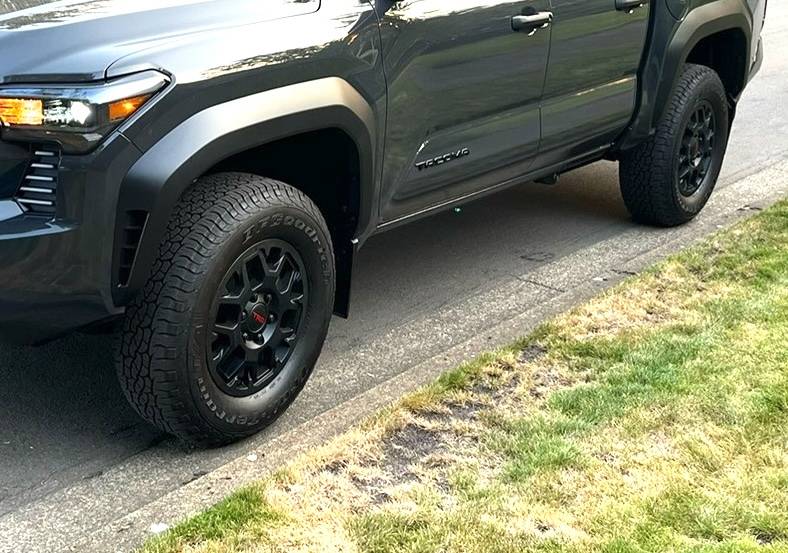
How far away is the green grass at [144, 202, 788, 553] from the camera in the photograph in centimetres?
290

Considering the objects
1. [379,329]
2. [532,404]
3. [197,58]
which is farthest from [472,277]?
→ [197,58]

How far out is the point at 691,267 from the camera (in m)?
4.99

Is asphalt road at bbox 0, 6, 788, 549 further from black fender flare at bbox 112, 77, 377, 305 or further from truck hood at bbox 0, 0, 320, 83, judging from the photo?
truck hood at bbox 0, 0, 320, 83

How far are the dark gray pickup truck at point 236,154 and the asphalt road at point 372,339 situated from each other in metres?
0.27

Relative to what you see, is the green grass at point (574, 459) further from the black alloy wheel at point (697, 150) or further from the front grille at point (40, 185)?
the black alloy wheel at point (697, 150)

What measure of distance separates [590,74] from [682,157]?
3.63ft

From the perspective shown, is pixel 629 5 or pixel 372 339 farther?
pixel 629 5

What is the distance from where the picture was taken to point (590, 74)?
4668 millimetres

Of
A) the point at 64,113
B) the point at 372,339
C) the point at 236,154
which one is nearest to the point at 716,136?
the point at 372,339

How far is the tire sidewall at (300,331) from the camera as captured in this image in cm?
318

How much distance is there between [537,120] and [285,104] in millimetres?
1511

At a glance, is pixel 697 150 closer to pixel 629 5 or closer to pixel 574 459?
pixel 629 5

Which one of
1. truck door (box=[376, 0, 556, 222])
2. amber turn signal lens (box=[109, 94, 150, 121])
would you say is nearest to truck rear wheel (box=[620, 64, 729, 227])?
truck door (box=[376, 0, 556, 222])

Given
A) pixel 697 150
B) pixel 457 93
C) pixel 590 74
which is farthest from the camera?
pixel 697 150
